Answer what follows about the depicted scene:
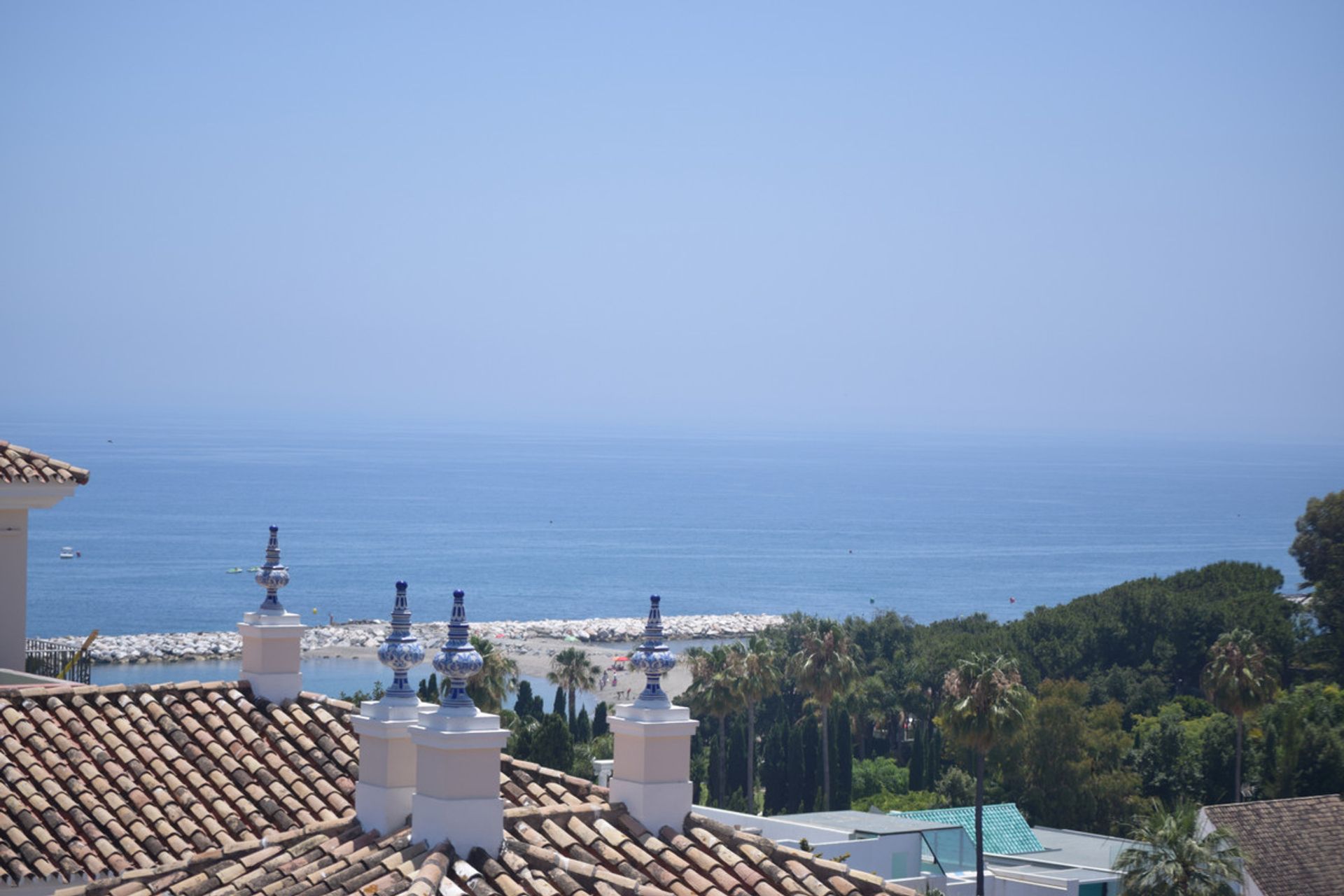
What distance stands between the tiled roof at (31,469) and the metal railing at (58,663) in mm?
1899

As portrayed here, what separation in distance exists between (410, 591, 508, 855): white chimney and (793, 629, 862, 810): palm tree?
54487mm

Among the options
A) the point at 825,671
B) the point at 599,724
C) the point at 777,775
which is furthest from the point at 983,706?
the point at 599,724

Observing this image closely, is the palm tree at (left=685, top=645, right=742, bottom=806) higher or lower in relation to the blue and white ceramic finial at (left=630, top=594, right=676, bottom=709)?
lower

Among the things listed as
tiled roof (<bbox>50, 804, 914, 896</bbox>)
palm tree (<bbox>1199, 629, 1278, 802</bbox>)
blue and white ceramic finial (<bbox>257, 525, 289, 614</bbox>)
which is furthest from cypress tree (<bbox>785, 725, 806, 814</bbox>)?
tiled roof (<bbox>50, 804, 914, 896</bbox>)

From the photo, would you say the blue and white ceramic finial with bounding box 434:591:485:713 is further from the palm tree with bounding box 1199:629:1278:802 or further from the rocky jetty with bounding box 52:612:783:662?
the rocky jetty with bounding box 52:612:783:662

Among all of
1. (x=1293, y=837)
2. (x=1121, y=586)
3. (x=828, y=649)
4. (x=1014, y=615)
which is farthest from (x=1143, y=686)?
(x=1014, y=615)

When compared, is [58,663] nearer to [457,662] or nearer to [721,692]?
[457,662]

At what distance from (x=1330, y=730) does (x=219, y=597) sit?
354 feet

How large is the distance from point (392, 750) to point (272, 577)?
3.21m

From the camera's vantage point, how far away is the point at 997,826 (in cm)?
4666

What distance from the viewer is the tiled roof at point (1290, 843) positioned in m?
32.7

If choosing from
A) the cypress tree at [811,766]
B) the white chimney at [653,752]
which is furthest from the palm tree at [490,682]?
the white chimney at [653,752]

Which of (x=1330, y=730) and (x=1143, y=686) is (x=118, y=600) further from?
(x=1330, y=730)

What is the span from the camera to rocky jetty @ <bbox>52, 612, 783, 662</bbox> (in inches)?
4483
